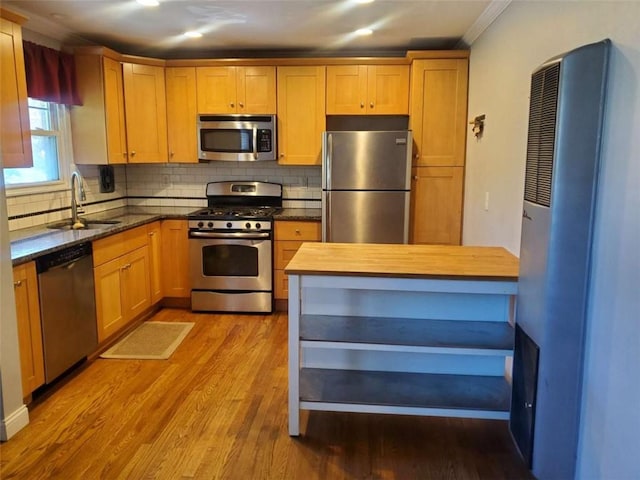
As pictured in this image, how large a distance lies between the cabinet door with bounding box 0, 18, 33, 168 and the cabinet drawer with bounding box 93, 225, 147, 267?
79 cm

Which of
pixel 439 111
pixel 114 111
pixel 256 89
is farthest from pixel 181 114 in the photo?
pixel 439 111

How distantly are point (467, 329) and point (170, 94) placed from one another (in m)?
3.44

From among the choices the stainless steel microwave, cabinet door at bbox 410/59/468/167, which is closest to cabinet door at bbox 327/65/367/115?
cabinet door at bbox 410/59/468/167

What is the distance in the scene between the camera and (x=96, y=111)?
4.02 m

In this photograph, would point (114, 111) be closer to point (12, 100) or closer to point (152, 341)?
point (12, 100)

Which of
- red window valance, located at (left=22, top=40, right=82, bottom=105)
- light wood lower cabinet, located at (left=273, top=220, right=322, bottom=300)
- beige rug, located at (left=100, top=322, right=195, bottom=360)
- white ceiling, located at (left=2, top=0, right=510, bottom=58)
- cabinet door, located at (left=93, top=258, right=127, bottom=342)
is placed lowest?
beige rug, located at (left=100, top=322, right=195, bottom=360)

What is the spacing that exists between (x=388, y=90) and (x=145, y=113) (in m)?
2.19

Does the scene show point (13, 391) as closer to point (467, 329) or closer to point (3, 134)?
point (3, 134)

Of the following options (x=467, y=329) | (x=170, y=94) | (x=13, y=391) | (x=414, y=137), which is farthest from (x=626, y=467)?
(x=170, y=94)

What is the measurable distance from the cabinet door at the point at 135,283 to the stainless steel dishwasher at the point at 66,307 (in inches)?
18.9

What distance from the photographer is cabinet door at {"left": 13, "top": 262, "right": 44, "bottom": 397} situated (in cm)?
261

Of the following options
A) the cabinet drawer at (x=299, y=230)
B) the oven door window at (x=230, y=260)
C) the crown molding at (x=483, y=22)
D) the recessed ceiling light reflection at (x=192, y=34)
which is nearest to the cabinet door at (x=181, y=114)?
the recessed ceiling light reflection at (x=192, y=34)

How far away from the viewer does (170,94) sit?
14.7ft

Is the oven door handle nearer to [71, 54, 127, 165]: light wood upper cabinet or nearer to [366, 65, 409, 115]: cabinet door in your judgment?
[71, 54, 127, 165]: light wood upper cabinet
